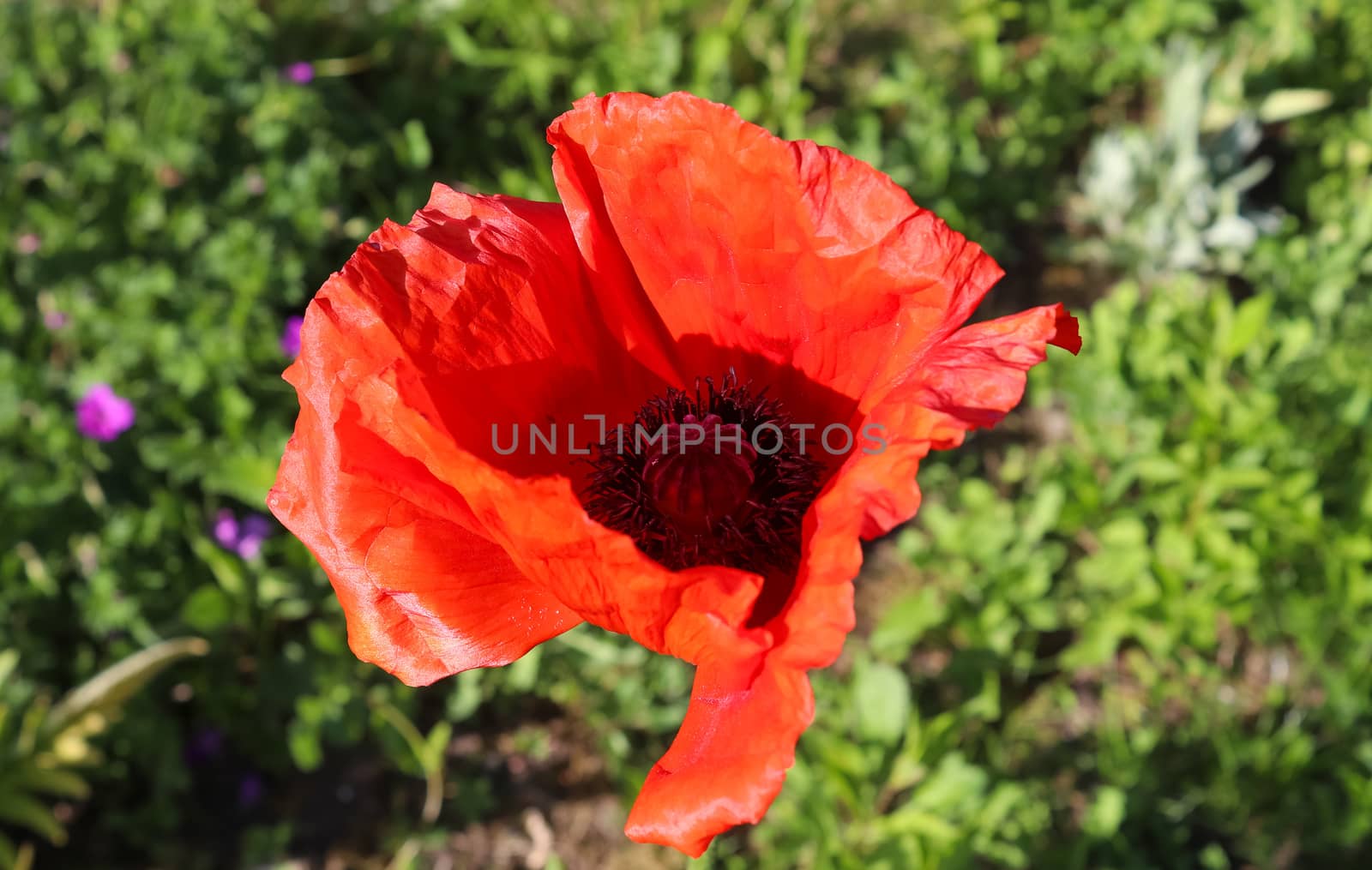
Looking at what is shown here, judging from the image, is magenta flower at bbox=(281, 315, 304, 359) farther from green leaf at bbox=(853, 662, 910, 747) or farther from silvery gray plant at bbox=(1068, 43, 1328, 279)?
silvery gray plant at bbox=(1068, 43, 1328, 279)

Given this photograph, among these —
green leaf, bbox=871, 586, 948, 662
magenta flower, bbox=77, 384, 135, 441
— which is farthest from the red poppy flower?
magenta flower, bbox=77, 384, 135, 441

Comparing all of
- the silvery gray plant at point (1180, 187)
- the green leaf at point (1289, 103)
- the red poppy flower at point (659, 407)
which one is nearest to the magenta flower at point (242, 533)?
the red poppy flower at point (659, 407)

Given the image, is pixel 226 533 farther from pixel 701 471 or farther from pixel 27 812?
pixel 701 471

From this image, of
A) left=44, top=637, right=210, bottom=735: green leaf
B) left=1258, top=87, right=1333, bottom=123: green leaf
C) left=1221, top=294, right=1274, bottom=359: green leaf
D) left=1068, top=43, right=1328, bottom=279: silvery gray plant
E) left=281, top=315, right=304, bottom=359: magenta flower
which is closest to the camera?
left=44, top=637, right=210, bottom=735: green leaf

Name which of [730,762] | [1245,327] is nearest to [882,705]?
[1245,327]

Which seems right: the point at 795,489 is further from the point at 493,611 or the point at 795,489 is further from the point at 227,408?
the point at 227,408

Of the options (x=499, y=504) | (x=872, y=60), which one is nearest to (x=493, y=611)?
(x=499, y=504)
